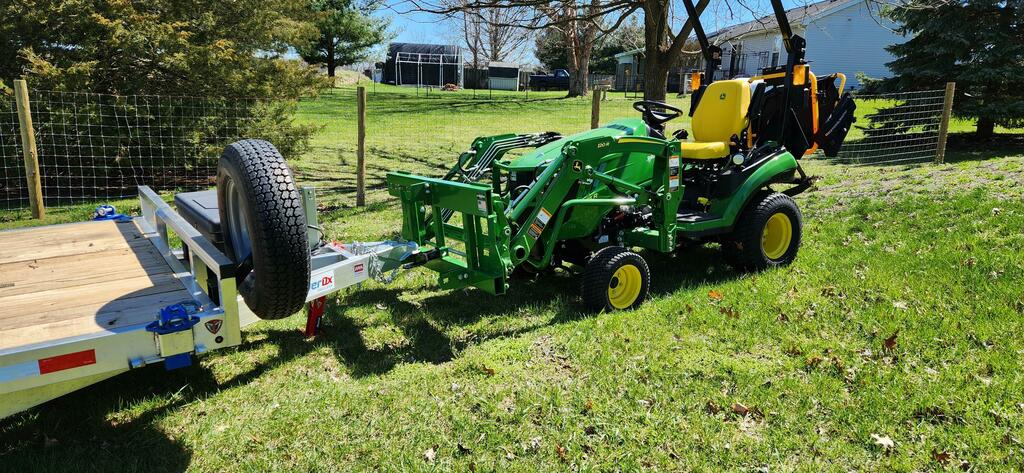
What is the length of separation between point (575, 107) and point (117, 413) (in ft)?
79.0

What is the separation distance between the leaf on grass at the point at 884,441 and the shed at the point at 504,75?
4562cm

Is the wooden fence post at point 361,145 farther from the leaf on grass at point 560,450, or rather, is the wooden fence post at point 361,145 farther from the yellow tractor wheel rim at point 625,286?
the leaf on grass at point 560,450

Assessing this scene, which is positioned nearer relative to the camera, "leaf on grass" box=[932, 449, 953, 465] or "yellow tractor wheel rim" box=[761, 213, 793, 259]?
"leaf on grass" box=[932, 449, 953, 465]

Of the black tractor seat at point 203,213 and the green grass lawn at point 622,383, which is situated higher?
the black tractor seat at point 203,213

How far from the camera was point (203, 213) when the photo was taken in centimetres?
396

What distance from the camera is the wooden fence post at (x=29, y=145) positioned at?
288 inches

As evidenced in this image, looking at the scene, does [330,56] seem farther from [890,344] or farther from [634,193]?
[890,344]

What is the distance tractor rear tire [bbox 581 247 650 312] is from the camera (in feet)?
15.7

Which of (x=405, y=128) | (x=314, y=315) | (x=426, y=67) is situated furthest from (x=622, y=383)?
(x=426, y=67)

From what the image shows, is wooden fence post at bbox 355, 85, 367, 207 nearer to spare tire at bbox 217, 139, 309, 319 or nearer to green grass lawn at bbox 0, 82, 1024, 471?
green grass lawn at bbox 0, 82, 1024, 471

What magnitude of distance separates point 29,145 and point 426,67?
139ft

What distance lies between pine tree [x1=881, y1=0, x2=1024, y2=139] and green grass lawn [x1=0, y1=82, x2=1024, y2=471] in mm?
8083

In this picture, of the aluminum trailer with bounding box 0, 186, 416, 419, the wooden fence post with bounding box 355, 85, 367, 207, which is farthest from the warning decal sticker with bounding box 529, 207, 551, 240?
the wooden fence post with bounding box 355, 85, 367, 207

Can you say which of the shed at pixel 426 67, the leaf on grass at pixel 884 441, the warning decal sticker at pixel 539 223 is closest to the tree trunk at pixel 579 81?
the shed at pixel 426 67
